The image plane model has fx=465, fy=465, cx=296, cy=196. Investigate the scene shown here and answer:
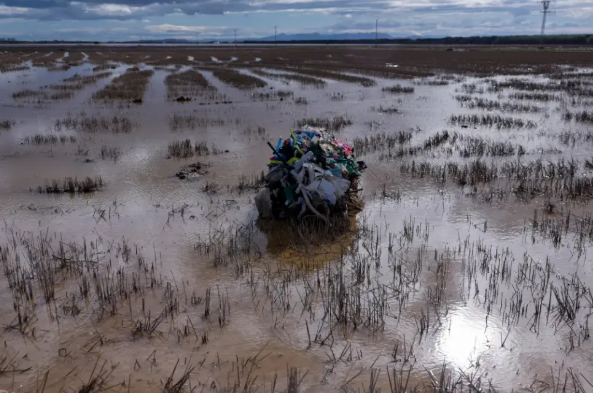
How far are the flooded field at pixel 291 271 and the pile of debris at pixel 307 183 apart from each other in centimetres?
31

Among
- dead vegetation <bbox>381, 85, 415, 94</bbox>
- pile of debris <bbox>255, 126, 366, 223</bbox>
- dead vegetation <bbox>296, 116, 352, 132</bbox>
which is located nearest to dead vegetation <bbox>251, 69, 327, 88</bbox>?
dead vegetation <bbox>381, 85, 415, 94</bbox>

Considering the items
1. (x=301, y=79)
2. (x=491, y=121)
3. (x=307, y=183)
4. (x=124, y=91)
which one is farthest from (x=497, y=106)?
(x=124, y=91)

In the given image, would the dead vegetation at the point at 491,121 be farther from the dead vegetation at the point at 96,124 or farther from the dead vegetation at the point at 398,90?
the dead vegetation at the point at 96,124

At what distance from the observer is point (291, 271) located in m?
5.65

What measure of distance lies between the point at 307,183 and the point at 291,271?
6.63ft

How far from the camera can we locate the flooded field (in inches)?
157

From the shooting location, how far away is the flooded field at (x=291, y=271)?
398 centimetres

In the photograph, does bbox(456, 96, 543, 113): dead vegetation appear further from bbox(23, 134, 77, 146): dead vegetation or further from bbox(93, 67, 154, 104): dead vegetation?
bbox(23, 134, 77, 146): dead vegetation

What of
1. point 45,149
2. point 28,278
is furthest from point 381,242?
point 45,149

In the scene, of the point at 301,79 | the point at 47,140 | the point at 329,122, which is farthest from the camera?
the point at 301,79

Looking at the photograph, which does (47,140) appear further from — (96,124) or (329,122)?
(329,122)

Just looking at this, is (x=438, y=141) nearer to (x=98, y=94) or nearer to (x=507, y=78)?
(x=98, y=94)

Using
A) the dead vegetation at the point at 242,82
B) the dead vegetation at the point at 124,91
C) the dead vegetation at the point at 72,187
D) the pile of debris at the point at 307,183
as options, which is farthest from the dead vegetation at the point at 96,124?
the dead vegetation at the point at 242,82

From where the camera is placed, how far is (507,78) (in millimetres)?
30281
